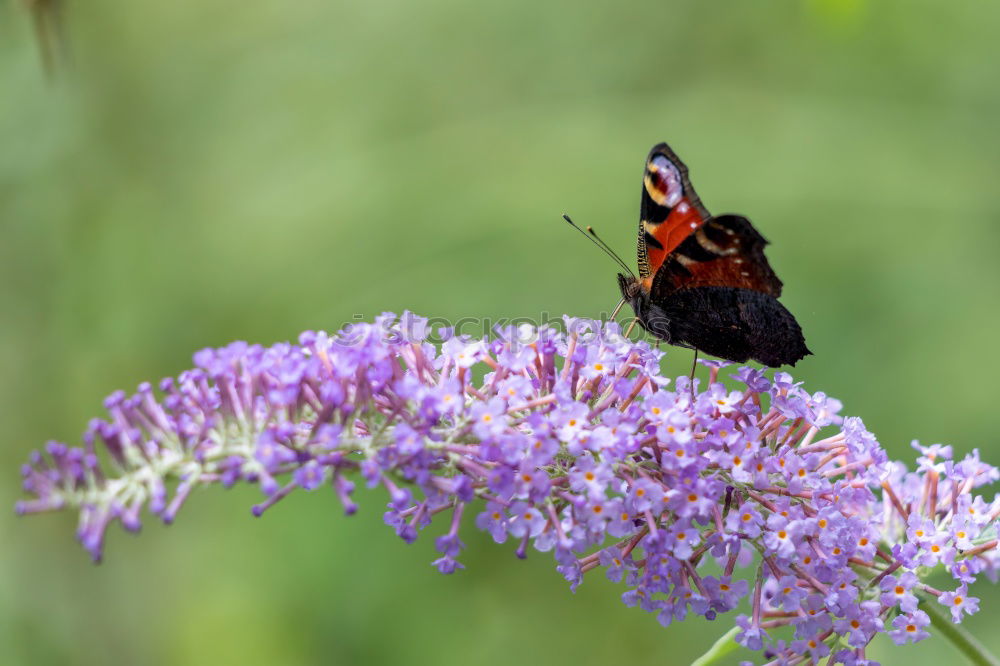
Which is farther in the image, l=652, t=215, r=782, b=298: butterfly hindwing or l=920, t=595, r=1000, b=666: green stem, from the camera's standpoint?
l=652, t=215, r=782, b=298: butterfly hindwing

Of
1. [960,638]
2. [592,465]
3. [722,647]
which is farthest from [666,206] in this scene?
[960,638]

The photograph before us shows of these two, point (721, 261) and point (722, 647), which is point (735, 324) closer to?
point (721, 261)

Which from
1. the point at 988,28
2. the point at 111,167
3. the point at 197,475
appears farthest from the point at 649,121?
the point at 197,475

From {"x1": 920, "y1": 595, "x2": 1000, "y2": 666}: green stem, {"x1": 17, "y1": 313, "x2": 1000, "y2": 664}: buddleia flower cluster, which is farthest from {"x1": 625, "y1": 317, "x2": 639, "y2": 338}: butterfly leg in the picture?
{"x1": 920, "y1": 595, "x2": 1000, "y2": 666}: green stem

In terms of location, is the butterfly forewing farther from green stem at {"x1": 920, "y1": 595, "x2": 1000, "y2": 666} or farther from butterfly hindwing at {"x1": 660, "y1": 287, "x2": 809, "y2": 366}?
green stem at {"x1": 920, "y1": 595, "x2": 1000, "y2": 666}

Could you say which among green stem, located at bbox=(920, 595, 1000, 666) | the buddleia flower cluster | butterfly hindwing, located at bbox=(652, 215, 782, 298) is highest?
butterfly hindwing, located at bbox=(652, 215, 782, 298)

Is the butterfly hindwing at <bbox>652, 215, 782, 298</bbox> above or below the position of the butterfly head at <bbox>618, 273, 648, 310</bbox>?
above

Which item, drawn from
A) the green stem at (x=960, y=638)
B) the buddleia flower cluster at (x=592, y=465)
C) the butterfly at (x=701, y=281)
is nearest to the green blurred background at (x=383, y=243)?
the green stem at (x=960, y=638)

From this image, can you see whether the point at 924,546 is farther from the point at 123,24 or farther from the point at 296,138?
the point at 123,24
